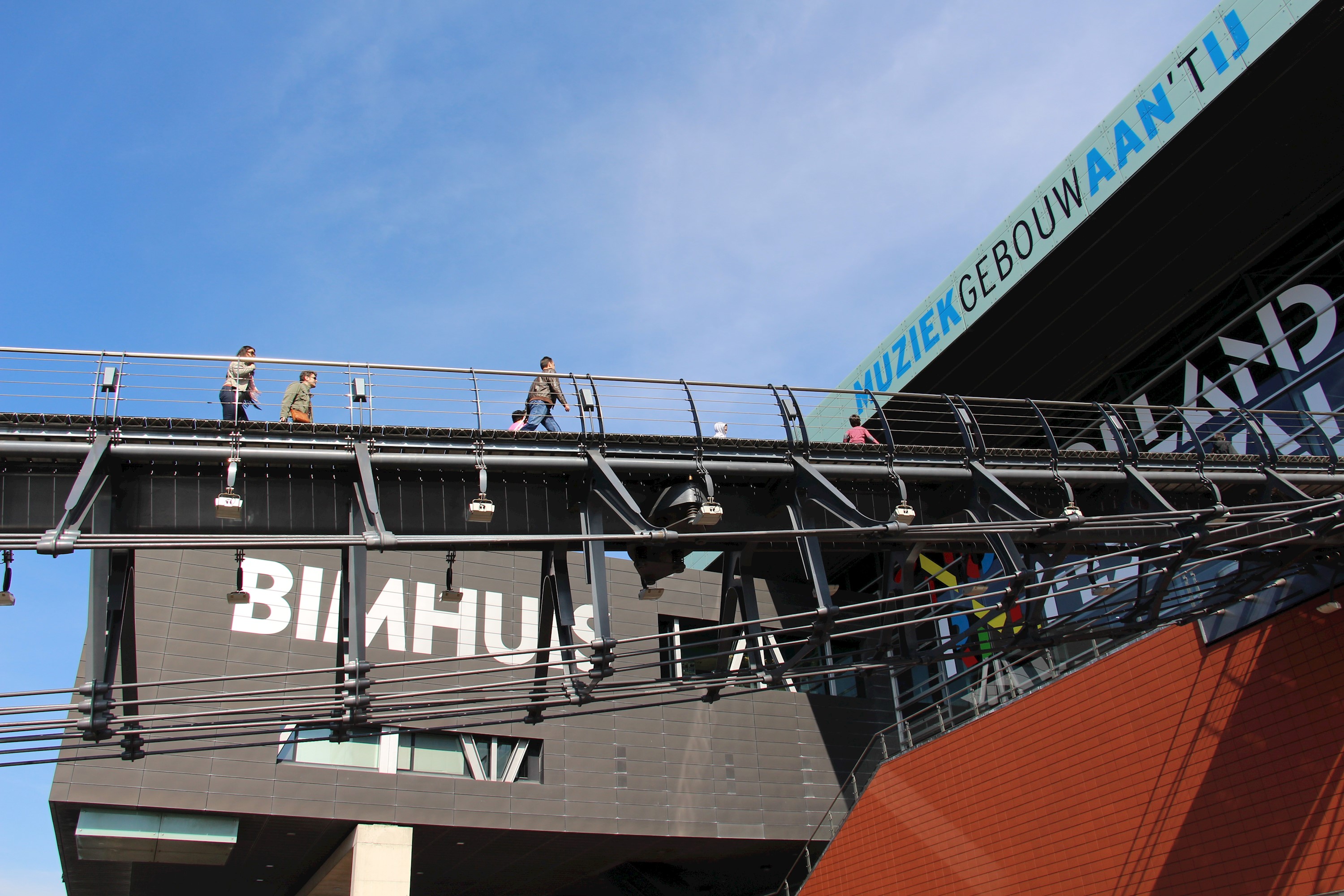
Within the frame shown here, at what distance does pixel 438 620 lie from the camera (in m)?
29.8

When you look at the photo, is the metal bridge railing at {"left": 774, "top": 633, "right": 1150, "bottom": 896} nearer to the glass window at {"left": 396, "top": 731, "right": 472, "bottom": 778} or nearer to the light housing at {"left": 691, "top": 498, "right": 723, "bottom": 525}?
the light housing at {"left": 691, "top": 498, "right": 723, "bottom": 525}

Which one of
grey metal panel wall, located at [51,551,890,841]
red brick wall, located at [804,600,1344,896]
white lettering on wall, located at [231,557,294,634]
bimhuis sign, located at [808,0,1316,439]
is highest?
bimhuis sign, located at [808,0,1316,439]

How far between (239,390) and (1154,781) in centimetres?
1708

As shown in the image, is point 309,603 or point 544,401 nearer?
point 544,401

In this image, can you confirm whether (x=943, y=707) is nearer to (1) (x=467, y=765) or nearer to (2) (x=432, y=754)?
(1) (x=467, y=765)

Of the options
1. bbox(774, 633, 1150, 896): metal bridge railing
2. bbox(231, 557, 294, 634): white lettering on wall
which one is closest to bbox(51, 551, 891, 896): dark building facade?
bbox(231, 557, 294, 634): white lettering on wall

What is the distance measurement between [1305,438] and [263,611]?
2518 cm

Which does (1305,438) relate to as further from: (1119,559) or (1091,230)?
(1091,230)

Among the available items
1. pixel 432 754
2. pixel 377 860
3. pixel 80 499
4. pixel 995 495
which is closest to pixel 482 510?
pixel 80 499

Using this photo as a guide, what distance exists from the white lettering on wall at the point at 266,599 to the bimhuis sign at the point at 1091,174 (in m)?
17.7

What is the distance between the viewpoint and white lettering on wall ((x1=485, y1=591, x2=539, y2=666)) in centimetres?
3011

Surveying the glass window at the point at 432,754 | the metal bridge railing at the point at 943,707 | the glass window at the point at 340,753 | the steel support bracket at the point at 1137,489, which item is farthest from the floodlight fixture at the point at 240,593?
the glass window at the point at 432,754

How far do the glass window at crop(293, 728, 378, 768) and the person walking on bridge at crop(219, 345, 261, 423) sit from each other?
49.6 ft

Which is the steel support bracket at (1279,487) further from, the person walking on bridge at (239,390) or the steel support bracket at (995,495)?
the person walking on bridge at (239,390)
